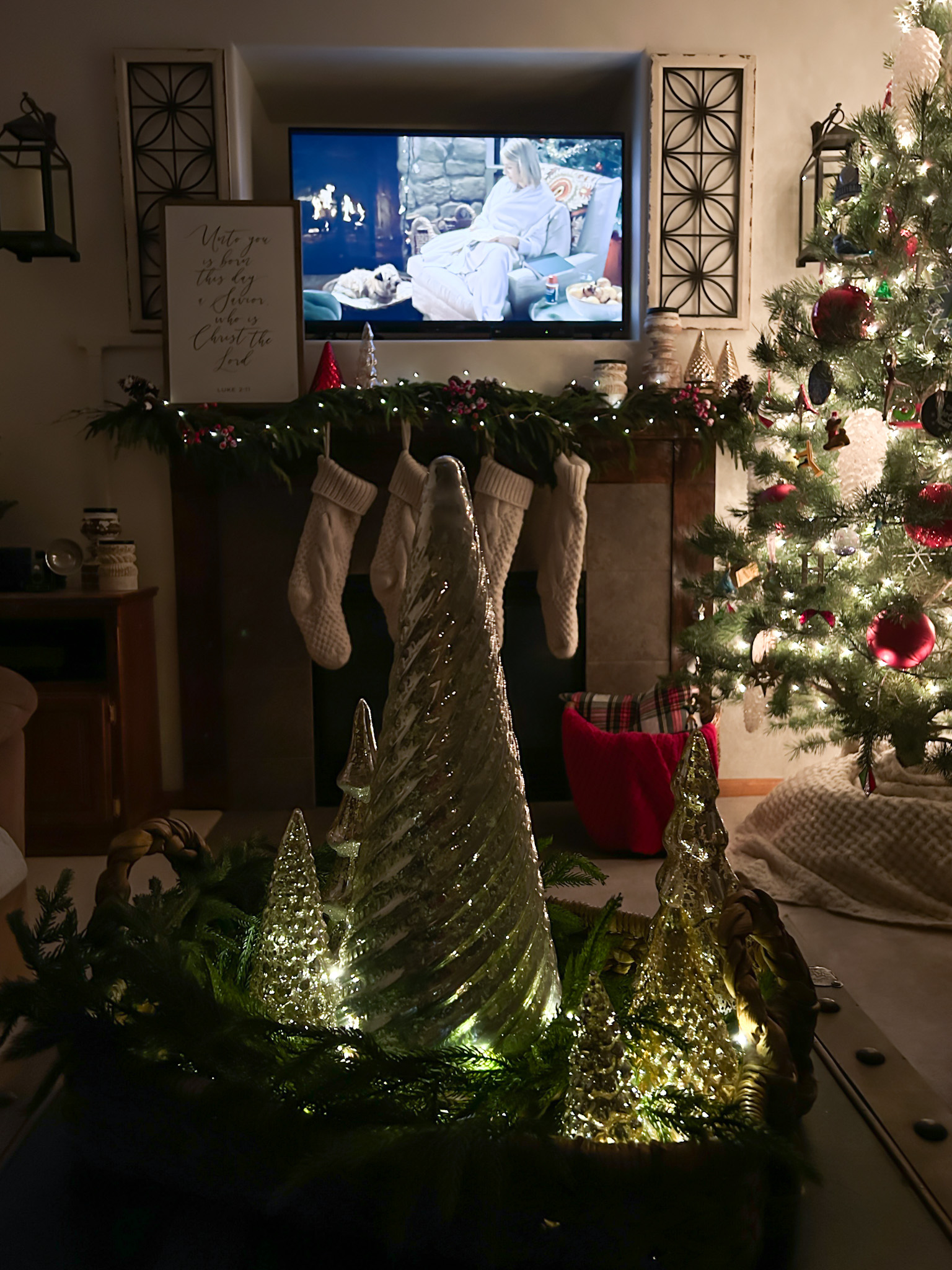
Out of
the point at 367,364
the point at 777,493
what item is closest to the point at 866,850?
the point at 777,493

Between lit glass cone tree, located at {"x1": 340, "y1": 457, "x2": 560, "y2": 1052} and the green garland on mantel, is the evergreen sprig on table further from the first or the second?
the green garland on mantel

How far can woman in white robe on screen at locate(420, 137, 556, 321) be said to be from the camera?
119 inches

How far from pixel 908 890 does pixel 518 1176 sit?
2.07m

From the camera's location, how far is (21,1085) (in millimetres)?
657

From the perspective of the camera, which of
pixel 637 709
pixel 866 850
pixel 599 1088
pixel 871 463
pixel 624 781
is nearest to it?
pixel 599 1088

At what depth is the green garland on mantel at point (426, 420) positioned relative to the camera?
2773 millimetres

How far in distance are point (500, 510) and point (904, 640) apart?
125cm

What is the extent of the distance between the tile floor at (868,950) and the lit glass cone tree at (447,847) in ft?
2.95

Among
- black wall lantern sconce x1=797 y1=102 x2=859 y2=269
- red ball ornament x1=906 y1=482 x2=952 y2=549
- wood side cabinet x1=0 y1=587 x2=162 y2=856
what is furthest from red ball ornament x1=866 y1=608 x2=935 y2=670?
wood side cabinet x1=0 y1=587 x2=162 y2=856

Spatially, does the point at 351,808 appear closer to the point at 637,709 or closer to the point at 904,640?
the point at 904,640

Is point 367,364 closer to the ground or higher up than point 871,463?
higher up

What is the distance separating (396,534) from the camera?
9.45 ft

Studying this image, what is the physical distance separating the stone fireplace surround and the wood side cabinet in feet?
1.08

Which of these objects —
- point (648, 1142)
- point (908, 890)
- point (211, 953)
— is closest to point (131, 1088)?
point (211, 953)
